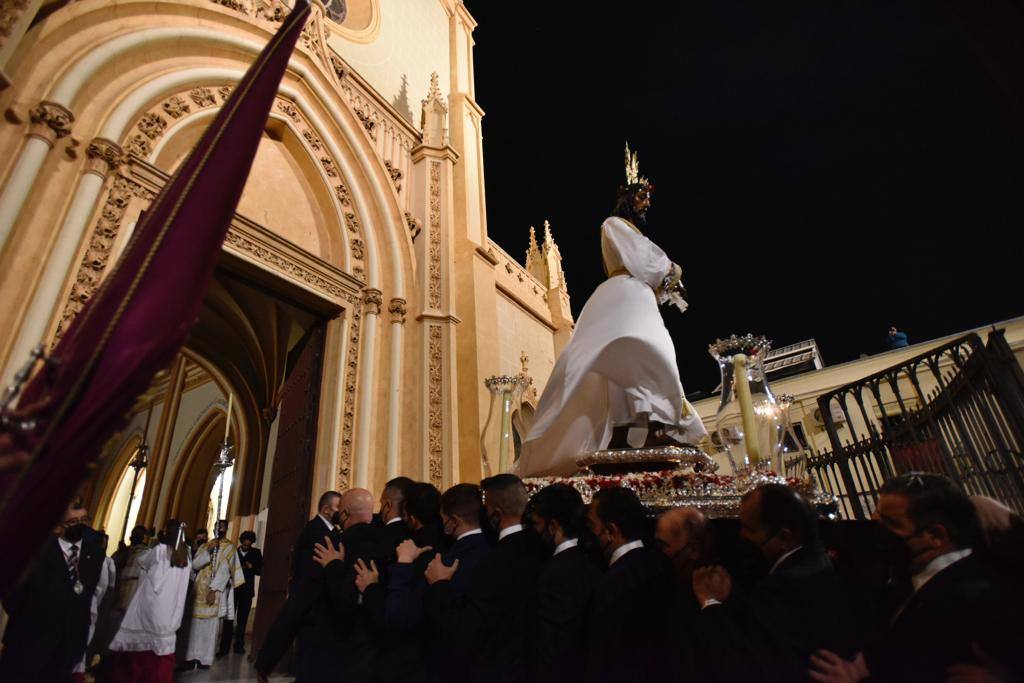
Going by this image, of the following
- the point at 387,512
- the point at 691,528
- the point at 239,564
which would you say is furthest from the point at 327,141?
the point at 691,528

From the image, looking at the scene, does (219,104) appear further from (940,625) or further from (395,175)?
(940,625)

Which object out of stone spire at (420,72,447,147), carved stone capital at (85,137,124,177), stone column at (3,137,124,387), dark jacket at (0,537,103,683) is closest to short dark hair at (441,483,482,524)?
dark jacket at (0,537,103,683)

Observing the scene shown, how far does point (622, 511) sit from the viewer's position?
1.72 m

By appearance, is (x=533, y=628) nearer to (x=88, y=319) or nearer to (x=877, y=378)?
(x=88, y=319)

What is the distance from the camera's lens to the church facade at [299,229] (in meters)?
4.20

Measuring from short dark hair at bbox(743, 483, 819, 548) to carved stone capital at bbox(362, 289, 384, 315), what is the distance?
5.87 meters

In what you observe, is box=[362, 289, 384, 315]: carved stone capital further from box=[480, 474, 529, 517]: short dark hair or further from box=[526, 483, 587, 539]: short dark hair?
box=[526, 483, 587, 539]: short dark hair

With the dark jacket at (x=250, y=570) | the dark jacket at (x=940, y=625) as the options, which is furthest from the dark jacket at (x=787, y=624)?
the dark jacket at (x=250, y=570)

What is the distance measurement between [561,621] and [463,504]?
648 millimetres

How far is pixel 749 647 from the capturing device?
1324 mm

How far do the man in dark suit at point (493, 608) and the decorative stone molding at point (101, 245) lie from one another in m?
3.93

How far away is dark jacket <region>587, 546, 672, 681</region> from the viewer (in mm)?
1507

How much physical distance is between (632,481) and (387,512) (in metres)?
1.17

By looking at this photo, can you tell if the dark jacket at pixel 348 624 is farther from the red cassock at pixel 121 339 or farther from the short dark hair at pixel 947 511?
the short dark hair at pixel 947 511
